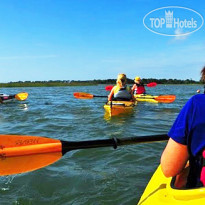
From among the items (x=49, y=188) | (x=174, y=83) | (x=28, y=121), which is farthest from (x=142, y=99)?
(x=174, y=83)

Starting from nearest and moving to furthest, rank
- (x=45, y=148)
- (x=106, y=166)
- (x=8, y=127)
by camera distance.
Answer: (x=45, y=148)
(x=106, y=166)
(x=8, y=127)

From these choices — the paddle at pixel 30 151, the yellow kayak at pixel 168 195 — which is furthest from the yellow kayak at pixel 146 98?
the yellow kayak at pixel 168 195

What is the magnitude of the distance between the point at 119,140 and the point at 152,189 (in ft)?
2.43

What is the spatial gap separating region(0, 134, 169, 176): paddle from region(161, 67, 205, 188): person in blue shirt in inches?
53.0

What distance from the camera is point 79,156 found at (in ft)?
18.1

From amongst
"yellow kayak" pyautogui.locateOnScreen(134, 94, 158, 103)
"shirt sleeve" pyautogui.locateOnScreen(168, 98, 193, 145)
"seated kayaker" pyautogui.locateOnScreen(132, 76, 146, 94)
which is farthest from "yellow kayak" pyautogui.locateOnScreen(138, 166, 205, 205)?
"seated kayaker" pyautogui.locateOnScreen(132, 76, 146, 94)

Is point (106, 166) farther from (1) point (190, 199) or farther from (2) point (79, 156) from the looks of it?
(1) point (190, 199)

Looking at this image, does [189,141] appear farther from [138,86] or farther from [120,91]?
[138,86]

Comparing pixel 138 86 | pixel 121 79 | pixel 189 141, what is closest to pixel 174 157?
pixel 189 141

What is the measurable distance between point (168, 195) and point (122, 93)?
28.6ft

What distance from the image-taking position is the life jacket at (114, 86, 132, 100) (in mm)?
10781

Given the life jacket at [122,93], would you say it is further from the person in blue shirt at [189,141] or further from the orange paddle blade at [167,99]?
the person in blue shirt at [189,141]

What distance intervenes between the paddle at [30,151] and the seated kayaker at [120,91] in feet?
23.8

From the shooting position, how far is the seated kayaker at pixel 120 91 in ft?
34.4
